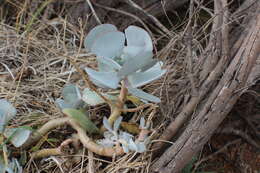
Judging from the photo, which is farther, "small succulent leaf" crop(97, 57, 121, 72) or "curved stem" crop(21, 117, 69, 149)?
"curved stem" crop(21, 117, 69, 149)

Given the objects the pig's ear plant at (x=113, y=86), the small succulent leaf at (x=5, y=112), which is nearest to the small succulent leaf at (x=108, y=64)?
the pig's ear plant at (x=113, y=86)

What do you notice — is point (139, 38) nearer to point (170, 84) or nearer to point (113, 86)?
point (113, 86)

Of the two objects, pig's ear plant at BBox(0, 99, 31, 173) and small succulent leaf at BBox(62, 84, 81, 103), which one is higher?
small succulent leaf at BBox(62, 84, 81, 103)

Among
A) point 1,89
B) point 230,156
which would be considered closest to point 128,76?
point 1,89

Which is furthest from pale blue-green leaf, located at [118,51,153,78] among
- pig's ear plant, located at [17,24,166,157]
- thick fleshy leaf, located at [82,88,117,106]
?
thick fleshy leaf, located at [82,88,117,106]

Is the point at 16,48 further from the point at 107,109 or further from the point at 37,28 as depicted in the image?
the point at 107,109

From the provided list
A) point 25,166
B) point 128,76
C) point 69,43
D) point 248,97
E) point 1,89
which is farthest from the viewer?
point 69,43

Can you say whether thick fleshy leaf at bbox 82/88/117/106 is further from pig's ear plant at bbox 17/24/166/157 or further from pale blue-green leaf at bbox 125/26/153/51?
pale blue-green leaf at bbox 125/26/153/51

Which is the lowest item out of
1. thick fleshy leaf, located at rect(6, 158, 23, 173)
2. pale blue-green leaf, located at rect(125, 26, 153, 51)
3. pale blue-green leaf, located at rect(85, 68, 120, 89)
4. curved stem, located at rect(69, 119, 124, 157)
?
thick fleshy leaf, located at rect(6, 158, 23, 173)
